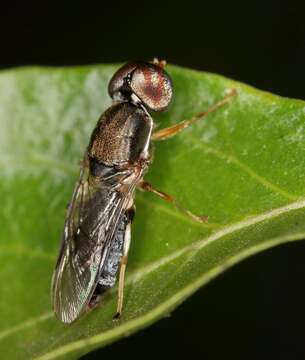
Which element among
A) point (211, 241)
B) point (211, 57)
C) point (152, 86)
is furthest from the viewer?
point (211, 57)

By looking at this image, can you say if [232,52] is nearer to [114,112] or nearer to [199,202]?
Result: [114,112]

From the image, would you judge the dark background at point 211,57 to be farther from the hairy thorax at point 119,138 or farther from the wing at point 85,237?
the hairy thorax at point 119,138

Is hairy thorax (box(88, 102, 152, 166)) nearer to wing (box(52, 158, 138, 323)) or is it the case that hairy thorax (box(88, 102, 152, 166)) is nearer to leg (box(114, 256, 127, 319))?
wing (box(52, 158, 138, 323))

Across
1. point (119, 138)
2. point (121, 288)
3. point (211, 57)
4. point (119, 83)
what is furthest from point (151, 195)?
point (211, 57)

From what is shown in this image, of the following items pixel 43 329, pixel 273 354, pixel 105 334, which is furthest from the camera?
pixel 273 354

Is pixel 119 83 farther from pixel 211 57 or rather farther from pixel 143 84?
pixel 211 57

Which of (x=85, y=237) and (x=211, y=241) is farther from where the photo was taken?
(x=85, y=237)

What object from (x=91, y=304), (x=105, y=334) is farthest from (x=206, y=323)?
(x=105, y=334)
